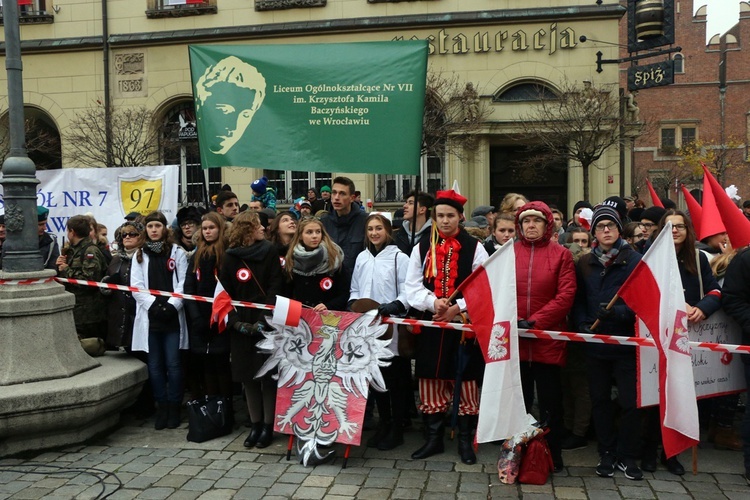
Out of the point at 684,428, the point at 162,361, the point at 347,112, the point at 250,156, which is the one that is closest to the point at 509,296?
the point at 684,428

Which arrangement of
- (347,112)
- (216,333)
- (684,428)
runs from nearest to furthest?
(684,428) < (347,112) < (216,333)

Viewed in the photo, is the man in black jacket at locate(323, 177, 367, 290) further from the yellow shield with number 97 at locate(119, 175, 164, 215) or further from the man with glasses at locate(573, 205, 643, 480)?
the yellow shield with number 97 at locate(119, 175, 164, 215)

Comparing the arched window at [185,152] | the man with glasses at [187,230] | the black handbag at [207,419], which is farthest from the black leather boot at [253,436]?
the arched window at [185,152]

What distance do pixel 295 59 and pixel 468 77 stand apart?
13645 mm

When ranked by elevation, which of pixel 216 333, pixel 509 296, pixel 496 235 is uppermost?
pixel 496 235

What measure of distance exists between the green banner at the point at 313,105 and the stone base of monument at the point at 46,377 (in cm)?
183

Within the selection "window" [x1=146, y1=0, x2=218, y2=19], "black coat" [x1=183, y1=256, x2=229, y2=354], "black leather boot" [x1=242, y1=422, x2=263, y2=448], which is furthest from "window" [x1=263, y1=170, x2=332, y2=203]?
"black leather boot" [x1=242, y1=422, x2=263, y2=448]

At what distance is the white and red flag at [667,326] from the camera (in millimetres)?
4734

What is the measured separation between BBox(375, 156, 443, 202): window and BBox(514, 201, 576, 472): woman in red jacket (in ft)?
47.7

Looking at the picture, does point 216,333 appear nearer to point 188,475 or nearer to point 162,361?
point 162,361

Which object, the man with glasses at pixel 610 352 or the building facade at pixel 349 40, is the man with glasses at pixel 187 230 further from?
the building facade at pixel 349 40

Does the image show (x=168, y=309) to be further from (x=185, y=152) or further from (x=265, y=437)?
(x=185, y=152)

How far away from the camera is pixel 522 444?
4.94 m

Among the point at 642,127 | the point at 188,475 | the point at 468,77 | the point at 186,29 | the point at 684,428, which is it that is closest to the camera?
the point at 684,428
